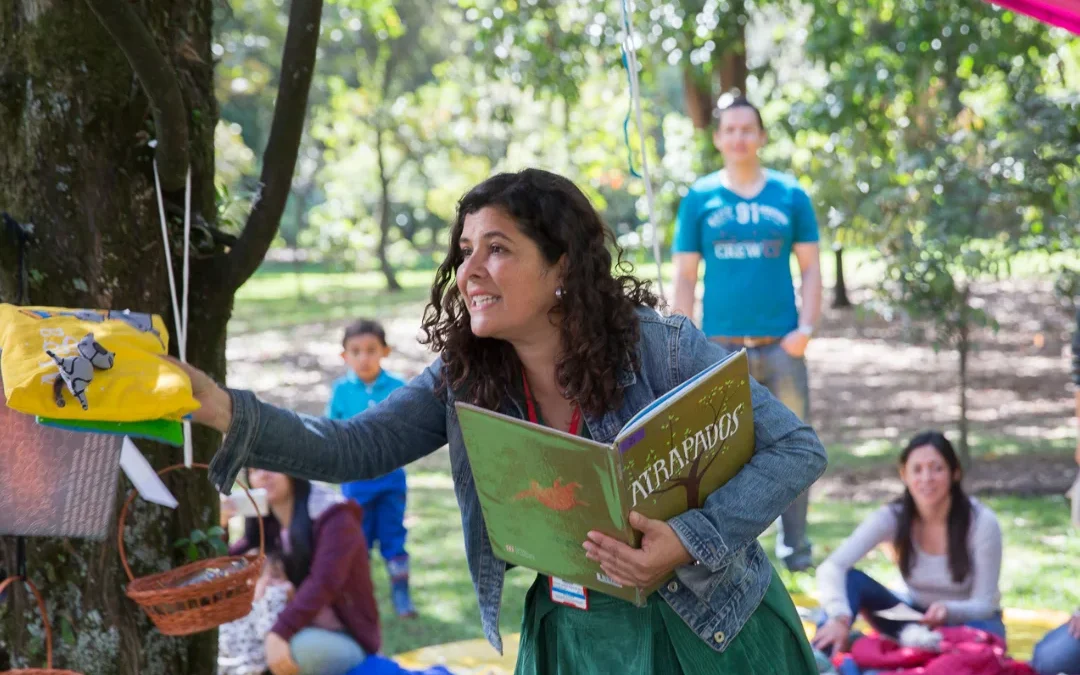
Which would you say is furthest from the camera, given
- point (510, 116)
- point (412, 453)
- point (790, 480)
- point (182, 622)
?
point (510, 116)

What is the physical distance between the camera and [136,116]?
2609mm

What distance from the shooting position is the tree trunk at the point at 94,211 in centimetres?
255

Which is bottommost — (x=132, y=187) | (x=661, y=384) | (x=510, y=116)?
(x=661, y=384)

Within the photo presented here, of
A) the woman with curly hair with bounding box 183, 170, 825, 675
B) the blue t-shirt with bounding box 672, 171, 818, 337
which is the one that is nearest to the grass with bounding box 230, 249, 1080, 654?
the blue t-shirt with bounding box 672, 171, 818, 337

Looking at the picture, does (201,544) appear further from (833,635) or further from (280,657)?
(833,635)

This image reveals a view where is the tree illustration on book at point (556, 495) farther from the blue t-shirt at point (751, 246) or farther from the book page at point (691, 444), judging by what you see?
the blue t-shirt at point (751, 246)

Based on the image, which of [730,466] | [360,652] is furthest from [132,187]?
[360,652]

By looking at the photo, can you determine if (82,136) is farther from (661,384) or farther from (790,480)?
(790,480)

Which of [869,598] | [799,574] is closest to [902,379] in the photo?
[799,574]

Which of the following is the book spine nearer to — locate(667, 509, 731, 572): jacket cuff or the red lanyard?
locate(667, 509, 731, 572): jacket cuff

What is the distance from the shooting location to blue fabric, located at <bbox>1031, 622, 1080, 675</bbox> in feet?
12.9

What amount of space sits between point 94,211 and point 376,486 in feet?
9.36

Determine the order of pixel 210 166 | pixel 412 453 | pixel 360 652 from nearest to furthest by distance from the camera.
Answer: pixel 412 453 < pixel 210 166 < pixel 360 652

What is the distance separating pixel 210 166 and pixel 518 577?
12.0 ft
